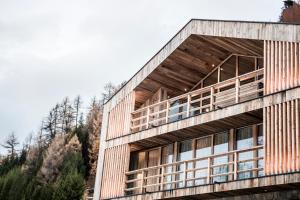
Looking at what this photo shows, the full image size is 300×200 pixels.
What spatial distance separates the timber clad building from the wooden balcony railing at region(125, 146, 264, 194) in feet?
0.12

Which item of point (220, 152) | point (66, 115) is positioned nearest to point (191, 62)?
point (220, 152)

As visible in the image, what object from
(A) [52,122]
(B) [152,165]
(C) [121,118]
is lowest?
(B) [152,165]

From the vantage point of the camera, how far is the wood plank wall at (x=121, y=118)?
22.1 meters

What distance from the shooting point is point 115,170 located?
21547 millimetres

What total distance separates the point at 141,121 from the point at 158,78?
1.97 metres

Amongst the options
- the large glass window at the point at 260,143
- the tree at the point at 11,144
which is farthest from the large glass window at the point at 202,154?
the tree at the point at 11,144

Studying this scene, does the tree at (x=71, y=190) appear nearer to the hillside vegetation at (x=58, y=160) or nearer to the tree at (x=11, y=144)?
the hillside vegetation at (x=58, y=160)

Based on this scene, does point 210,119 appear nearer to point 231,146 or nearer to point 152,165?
point 231,146

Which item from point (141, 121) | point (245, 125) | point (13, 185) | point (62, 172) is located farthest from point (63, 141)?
point (245, 125)

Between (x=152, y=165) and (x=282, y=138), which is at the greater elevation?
(x=282, y=138)

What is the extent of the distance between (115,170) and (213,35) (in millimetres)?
6552

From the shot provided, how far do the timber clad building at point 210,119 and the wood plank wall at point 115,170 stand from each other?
4 centimetres

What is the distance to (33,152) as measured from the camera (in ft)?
250

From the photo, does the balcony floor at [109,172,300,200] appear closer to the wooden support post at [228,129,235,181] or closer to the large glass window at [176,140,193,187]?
the wooden support post at [228,129,235,181]
